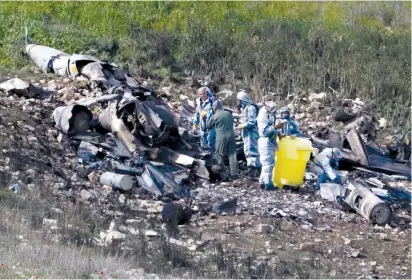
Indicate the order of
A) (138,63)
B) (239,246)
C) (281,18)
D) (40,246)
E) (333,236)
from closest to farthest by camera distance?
(40,246) → (239,246) → (333,236) → (138,63) → (281,18)

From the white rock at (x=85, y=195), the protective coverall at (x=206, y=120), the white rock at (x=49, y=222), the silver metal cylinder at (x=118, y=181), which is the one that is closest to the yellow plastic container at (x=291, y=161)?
the protective coverall at (x=206, y=120)

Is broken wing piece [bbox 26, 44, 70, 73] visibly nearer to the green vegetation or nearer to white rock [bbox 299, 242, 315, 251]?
the green vegetation

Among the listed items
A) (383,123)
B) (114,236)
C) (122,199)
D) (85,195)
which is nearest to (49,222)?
(114,236)

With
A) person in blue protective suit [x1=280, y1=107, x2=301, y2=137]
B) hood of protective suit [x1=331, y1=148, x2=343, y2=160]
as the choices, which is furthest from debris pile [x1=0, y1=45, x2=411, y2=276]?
person in blue protective suit [x1=280, y1=107, x2=301, y2=137]

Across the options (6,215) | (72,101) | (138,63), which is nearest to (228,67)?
(138,63)

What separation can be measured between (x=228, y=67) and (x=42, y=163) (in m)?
11.1

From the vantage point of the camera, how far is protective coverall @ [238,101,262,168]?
1276 cm

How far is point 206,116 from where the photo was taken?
43.6 feet

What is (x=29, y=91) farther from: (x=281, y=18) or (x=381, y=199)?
(x=281, y=18)

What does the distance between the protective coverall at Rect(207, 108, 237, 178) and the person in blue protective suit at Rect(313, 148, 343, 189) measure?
1.46 m

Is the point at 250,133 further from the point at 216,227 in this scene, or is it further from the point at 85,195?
the point at 85,195

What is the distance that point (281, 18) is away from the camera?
24.0 metres

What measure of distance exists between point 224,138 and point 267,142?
107 centimetres

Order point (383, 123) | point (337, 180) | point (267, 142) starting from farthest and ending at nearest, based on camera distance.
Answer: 1. point (383, 123)
2. point (337, 180)
3. point (267, 142)
